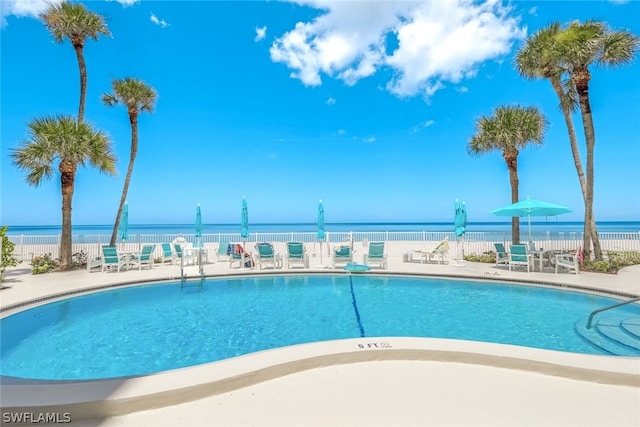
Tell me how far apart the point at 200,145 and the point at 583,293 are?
1146 inches

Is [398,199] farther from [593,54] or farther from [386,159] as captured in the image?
[593,54]

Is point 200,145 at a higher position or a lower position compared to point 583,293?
higher

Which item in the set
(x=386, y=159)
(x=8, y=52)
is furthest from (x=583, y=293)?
(x=386, y=159)

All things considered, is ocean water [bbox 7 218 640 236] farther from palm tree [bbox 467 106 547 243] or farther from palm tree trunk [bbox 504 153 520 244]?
palm tree [bbox 467 106 547 243]

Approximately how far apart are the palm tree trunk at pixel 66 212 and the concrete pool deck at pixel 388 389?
330 inches

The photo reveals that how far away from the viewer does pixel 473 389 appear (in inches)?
93.8

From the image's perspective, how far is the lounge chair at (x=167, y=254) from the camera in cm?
1053

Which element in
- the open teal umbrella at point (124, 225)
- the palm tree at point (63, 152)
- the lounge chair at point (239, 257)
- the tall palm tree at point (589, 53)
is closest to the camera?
the tall palm tree at point (589, 53)

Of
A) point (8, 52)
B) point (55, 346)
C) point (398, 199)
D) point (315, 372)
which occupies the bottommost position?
point (55, 346)

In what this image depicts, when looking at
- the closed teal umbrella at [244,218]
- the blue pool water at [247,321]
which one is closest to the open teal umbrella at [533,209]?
the blue pool water at [247,321]

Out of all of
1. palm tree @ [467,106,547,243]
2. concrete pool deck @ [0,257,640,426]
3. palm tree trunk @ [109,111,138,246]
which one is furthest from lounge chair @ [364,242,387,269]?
palm tree trunk @ [109,111,138,246]

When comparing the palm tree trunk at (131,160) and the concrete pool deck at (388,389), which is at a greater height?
the palm tree trunk at (131,160)

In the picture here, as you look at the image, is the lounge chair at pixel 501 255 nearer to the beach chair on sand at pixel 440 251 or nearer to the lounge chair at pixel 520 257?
the lounge chair at pixel 520 257

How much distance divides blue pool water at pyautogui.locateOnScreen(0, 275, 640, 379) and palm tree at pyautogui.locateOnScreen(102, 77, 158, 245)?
16.7 ft
